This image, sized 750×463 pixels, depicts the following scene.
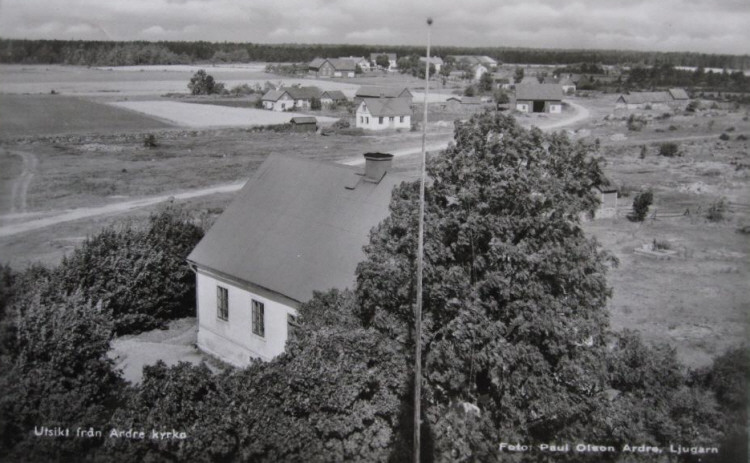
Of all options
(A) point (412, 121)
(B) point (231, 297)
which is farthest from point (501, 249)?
(A) point (412, 121)

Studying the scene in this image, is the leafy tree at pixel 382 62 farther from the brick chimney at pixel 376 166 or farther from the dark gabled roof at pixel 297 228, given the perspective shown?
the brick chimney at pixel 376 166

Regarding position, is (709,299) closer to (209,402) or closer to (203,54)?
(209,402)

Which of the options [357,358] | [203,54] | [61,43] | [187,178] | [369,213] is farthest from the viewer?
[187,178]

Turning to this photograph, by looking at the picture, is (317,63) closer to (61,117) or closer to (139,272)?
(61,117)

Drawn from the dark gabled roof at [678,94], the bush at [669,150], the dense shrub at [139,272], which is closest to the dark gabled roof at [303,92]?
the dense shrub at [139,272]

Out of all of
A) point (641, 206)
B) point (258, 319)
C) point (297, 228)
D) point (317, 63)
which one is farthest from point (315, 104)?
point (258, 319)

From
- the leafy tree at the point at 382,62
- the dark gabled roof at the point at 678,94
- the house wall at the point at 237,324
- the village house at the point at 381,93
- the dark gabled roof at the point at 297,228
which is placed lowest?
the house wall at the point at 237,324
